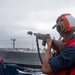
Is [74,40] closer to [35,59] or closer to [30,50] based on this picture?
[35,59]

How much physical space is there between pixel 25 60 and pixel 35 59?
1.26 m

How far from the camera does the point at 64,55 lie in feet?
11.2

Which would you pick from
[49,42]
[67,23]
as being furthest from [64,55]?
[67,23]

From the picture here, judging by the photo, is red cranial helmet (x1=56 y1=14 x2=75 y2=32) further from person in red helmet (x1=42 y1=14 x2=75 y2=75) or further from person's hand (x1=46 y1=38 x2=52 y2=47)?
person's hand (x1=46 y1=38 x2=52 y2=47)

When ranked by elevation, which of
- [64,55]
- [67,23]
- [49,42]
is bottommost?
[64,55]

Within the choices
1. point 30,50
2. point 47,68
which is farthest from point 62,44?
point 30,50

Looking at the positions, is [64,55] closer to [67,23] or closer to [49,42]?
[49,42]

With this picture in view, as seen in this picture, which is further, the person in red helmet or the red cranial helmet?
the red cranial helmet

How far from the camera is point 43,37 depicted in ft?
12.5

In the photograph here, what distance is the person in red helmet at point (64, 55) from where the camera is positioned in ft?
11.1

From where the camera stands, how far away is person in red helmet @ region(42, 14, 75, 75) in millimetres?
3391

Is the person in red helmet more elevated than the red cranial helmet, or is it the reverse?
the red cranial helmet

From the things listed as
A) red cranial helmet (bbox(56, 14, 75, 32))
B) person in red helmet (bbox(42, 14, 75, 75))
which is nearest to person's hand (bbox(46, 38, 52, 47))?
person in red helmet (bbox(42, 14, 75, 75))

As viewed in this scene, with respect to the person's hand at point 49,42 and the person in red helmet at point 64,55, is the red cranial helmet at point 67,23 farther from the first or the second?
the person's hand at point 49,42
